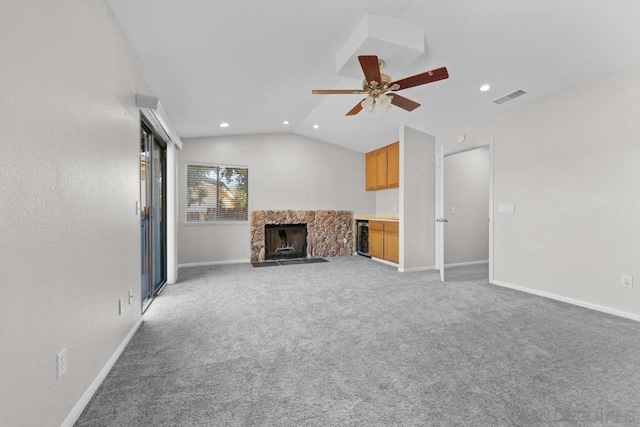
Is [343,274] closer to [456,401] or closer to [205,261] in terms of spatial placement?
[205,261]

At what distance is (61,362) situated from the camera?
1446 millimetres

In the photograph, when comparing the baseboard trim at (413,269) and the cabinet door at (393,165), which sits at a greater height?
the cabinet door at (393,165)

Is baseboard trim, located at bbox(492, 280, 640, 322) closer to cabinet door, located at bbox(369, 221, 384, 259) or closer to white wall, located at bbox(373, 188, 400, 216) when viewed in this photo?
cabinet door, located at bbox(369, 221, 384, 259)

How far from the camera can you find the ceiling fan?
2.58 meters

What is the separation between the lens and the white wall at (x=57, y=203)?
114cm

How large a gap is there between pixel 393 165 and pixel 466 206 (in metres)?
1.65

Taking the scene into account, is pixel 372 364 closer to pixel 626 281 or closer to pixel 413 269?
pixel 626 281

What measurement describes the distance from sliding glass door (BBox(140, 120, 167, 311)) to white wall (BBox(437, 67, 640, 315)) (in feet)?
15.4

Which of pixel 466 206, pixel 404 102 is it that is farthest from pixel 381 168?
pixel 404 102

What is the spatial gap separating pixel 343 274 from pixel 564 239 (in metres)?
3.03

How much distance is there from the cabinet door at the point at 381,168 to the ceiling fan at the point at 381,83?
3.20 m

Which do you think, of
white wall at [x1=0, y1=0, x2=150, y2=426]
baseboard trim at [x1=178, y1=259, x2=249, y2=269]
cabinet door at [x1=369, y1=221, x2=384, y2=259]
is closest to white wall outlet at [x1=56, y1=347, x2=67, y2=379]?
white wall at [x1=0, y1=0, x2=150, y2=426]

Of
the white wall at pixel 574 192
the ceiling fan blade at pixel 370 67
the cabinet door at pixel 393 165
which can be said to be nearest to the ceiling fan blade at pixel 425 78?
the ceiling fan blade at pixel 370 67

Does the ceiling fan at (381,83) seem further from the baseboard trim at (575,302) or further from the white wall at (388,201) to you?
the white wall at (388,201)
